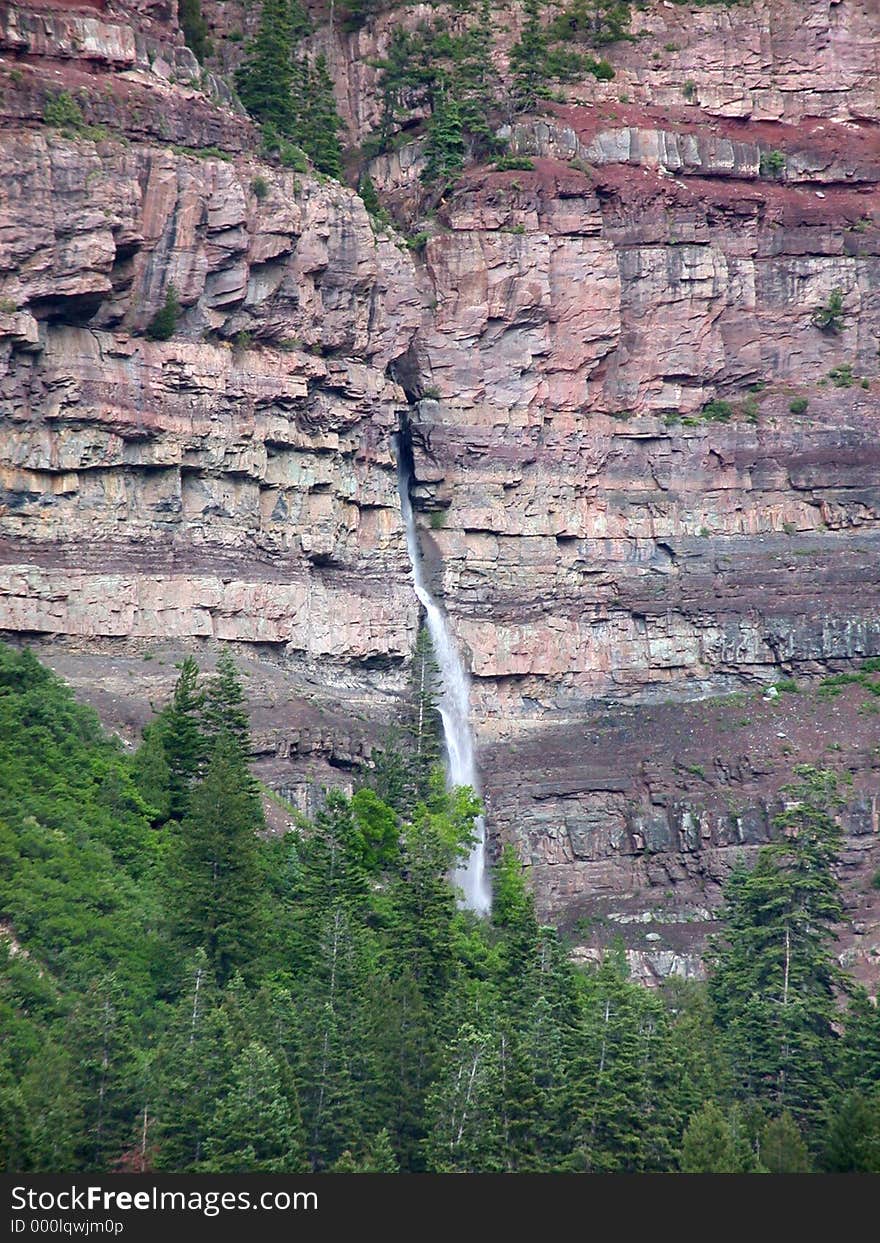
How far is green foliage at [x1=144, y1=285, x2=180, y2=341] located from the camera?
10388cm

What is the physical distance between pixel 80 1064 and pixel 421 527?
1814 inches

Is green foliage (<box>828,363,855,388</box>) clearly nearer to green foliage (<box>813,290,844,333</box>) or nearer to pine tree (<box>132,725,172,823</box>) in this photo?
green foliage (<box>813,290,844,333</box>)

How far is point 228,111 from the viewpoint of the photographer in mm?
109375

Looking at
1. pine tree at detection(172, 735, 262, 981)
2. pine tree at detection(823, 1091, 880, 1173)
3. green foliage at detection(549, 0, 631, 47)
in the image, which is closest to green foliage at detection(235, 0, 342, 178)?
green foliage at detection(549, 0, 631, 47)

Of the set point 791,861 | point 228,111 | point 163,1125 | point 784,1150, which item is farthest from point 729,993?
point 228,111

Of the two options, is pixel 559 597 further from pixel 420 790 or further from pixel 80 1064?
pixel 80 1064

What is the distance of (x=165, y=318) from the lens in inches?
4092

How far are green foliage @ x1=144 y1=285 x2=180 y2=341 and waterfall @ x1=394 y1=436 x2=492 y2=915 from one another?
15388 millimetres

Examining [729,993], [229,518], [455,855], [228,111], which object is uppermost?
[228,111]

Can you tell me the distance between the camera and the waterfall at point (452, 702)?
356 feet

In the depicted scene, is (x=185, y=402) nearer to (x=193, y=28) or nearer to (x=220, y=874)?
(x=193, y=28)

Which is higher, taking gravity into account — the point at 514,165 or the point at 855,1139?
the point at 514,165

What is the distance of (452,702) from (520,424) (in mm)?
11701

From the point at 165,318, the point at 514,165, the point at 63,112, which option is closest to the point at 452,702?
the point at 165,318
